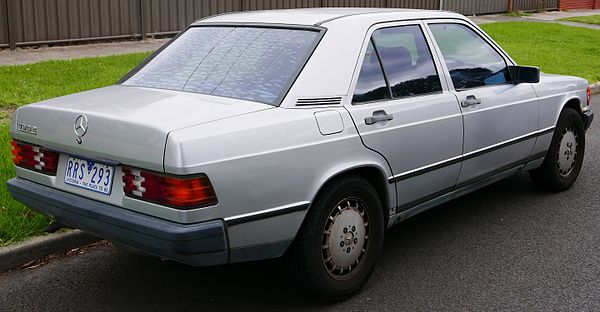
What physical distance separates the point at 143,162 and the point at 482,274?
89.4 inches

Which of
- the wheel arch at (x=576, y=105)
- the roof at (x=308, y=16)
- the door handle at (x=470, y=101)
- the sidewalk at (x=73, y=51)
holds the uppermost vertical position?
the roof at (x=308, y=16)

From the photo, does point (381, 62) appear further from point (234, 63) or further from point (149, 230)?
point (149, 230)

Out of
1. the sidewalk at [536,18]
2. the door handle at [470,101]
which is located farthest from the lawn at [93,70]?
the door handle at [470,101]

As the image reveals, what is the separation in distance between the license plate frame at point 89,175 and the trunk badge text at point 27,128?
31 centimetres

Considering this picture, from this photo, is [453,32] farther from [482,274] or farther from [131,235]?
[131,235]

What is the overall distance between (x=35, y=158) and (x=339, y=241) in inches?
68.5

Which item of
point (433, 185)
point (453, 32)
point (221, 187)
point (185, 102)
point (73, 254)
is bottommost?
point (73, 254)

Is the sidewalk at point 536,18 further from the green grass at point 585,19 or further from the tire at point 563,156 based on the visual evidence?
the tire at point 563,156

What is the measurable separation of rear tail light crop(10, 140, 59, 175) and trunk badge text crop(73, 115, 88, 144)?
0.27 m

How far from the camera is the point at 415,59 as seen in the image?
454 cm

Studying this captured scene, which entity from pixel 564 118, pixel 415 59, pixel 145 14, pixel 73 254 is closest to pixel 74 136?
pixel 73 254

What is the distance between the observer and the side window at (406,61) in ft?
14.2

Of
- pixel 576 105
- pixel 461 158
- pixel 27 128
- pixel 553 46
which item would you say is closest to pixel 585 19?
pixel 553 46

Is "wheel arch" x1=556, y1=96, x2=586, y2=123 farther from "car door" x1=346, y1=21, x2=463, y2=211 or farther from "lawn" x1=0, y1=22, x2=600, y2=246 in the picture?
"lawn" x1=0, y1=22, x2=600, y2=246
